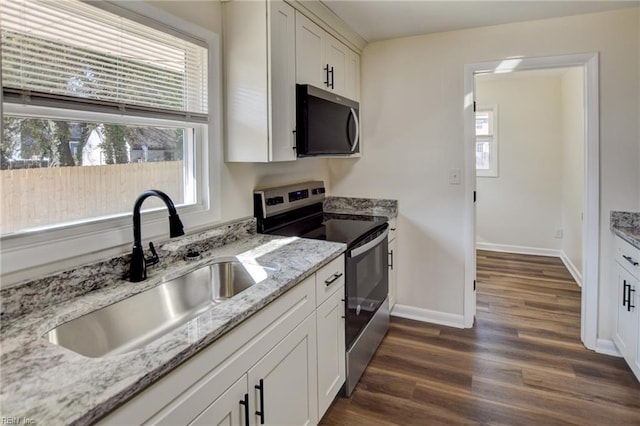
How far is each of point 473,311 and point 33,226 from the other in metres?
2.88

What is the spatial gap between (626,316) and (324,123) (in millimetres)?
2162

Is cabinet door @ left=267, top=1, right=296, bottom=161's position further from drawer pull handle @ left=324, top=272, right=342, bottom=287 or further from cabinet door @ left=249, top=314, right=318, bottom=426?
cabinet door @ left=249, top=314, right=318, bottom=426

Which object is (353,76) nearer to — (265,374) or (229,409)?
(265,374)

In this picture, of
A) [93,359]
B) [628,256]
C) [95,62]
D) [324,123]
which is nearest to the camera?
[93,359]

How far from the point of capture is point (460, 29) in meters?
2.86

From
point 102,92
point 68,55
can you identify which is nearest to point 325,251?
point 102,92

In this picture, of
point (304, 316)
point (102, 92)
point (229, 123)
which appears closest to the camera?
point (102, 92)

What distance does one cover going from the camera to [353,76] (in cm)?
305

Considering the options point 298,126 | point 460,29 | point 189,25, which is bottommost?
point 298,126

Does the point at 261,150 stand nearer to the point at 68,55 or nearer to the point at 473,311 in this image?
the point at 68,55

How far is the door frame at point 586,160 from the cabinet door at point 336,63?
35.0 inches

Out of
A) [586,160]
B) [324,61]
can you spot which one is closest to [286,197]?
[324,61]

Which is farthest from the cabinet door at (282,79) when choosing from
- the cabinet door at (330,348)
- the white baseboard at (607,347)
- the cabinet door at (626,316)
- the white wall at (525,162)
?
the white wall at (525,162)

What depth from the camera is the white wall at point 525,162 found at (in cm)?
490
